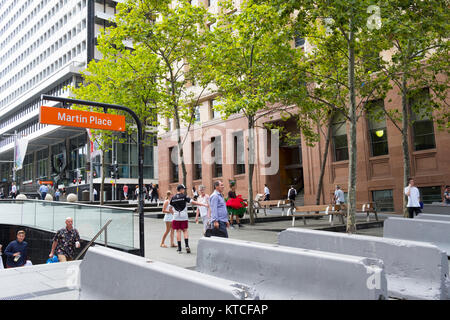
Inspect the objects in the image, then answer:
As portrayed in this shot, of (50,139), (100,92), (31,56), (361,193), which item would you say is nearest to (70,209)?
(100,92)

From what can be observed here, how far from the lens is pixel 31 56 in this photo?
A: 213ft

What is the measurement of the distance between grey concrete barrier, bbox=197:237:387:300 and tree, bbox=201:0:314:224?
820cm

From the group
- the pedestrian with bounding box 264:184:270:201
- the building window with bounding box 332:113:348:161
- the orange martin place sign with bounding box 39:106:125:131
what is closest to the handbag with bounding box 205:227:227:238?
the orange martin place sign with bounding box 39:106:125:131

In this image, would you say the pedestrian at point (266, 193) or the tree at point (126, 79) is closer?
the tree at point (126, 79)

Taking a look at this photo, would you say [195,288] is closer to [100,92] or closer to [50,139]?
[100,92]

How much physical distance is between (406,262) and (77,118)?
275 inches

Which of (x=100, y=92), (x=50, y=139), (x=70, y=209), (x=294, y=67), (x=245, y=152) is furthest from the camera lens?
(x=50, y=139)

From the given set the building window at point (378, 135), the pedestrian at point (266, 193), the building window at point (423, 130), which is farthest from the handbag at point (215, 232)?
the pedestrian at point (266, 193)

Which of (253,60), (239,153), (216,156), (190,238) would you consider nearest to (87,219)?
(190,238)

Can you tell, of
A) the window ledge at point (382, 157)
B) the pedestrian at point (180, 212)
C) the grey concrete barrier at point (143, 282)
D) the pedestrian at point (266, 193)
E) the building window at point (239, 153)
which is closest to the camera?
the grey concrete barrier at point (143, 282)

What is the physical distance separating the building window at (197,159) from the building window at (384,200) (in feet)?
55.9

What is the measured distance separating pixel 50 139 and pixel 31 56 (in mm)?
18719

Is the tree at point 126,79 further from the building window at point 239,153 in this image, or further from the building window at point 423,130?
the building window at point 423,130

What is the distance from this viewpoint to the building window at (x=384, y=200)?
21938mm
